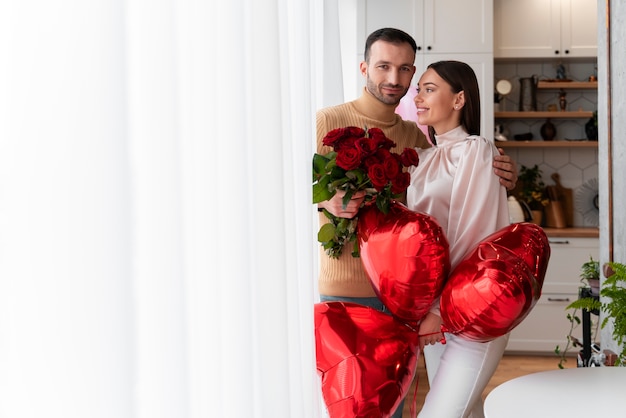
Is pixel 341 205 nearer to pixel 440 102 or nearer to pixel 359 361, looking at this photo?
pixel 359 361

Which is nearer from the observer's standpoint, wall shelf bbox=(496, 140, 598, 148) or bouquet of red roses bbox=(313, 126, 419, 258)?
bouquet of red roses bbox=(313, 126, 419, 258)

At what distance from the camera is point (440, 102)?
6.19 ft

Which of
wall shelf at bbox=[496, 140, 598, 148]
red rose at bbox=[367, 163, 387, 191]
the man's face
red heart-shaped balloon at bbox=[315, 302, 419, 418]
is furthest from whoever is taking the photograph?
wall shelf at bbox=[496, 140, 598, 148]

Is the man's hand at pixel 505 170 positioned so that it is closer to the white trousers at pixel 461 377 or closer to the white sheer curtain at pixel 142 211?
the white trousers at pixel 461 377

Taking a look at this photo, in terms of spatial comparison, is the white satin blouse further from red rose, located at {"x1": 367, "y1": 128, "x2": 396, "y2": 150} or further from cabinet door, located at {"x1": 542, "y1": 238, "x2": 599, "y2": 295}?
cabinet door, located at {"x1": 542, "y1": 238, "x2": 599, "y2": 295}

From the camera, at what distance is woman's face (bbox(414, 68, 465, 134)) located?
6.19 ft

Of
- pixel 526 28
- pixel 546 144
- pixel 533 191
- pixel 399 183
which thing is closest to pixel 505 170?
pixel 399 183

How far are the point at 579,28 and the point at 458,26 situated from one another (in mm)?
1019

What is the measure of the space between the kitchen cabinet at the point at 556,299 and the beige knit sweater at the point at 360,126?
3.11 m

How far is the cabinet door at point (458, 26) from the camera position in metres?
4.95

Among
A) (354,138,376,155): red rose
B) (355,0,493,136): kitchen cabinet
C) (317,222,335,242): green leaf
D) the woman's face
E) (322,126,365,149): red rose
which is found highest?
(355,0,493,136): kitchen cabinet

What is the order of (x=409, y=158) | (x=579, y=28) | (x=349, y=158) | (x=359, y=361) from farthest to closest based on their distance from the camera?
(x=579, y=28) → (x=409, y=158) → (x=349, y=158) → (x=359, y=361)

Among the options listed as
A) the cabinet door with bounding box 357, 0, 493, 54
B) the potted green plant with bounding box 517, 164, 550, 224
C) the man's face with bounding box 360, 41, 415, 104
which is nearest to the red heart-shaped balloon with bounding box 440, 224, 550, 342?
the man's face with bounding box 360, 41, 415, 104

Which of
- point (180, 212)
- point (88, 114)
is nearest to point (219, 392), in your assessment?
point (180, 212)
